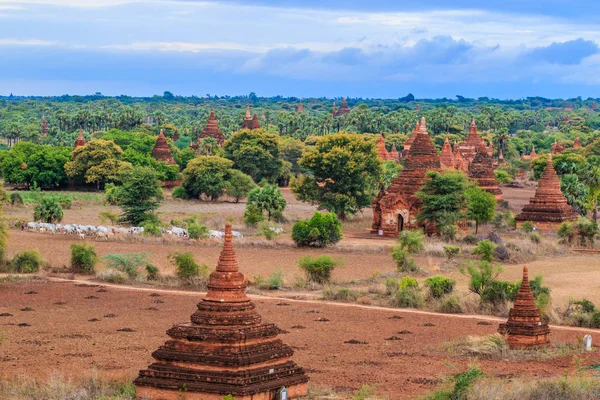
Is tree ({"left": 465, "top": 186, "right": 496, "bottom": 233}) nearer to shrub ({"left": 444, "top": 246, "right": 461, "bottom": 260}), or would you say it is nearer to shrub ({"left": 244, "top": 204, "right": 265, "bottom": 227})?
shrub ({"left": 444, "top": 246, "right": 461, "bottom": 260})

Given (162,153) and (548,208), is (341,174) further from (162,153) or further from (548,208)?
(162,153)

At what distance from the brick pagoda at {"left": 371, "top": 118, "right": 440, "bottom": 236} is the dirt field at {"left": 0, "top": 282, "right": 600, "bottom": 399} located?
677 inches

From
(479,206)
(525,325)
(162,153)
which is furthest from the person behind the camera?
(162,153)

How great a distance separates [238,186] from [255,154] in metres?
9.48

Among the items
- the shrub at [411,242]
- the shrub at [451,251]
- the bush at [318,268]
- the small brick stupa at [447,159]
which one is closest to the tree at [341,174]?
the shrub at [411,242]

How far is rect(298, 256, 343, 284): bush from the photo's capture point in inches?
1446

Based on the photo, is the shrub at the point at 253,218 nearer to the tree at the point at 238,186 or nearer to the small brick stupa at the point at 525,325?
the tree at the point at 238,186

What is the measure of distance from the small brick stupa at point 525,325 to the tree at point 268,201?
1126 inches

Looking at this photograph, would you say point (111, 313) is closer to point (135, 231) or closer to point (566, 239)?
point (135, 231)

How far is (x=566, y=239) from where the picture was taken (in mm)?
48531

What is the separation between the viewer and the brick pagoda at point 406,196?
50.3 metres

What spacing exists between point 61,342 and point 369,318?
8.17m

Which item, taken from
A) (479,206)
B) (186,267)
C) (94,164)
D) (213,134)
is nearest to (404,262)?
(186,267)

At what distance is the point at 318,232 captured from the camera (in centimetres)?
4497
